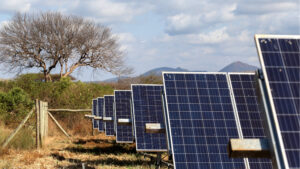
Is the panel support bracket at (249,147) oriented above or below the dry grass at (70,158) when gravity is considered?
below

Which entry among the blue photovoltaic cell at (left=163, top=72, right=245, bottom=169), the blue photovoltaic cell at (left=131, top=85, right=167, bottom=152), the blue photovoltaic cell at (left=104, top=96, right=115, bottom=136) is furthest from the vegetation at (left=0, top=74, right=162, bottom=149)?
the blue photovoltaic cell at (left=163, top=72, right=245, bottom=169)

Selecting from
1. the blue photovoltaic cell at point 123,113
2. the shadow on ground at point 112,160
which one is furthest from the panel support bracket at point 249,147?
the blue photovoltaic cell at point 123,113

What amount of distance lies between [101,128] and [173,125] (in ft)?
52.6

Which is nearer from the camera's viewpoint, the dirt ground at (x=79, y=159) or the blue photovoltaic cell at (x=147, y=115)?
the blue photovoltaic cell at (x=147, y=115)

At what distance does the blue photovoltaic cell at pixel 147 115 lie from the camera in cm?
1163

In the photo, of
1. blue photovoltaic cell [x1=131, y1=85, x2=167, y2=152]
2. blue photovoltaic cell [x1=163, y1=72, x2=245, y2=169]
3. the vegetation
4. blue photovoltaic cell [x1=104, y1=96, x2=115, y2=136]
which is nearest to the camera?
blue photovoltaic cell [x1=163, y1=72, x2=245, y2=169]

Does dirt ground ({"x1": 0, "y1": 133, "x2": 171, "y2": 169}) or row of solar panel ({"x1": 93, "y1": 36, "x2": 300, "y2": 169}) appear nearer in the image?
row of solar panel ({"x1": 93, "y1": 36, "x2": 300, "y2": 169})

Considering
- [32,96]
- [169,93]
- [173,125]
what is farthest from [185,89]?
[32,96]

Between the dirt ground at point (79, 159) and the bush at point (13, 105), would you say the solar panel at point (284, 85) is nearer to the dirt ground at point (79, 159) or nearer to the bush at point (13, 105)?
the dirt ground at point (79, 159)

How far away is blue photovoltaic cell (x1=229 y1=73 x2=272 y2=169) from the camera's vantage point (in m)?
7.13

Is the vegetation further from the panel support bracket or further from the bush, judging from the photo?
the panel support bracket

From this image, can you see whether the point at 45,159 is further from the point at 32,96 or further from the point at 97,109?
the point at 32,96

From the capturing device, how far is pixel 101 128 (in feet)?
76.4

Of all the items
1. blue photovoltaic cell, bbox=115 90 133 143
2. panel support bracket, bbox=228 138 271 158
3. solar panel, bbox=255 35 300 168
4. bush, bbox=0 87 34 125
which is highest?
bush, bbox=0 87 34 125
